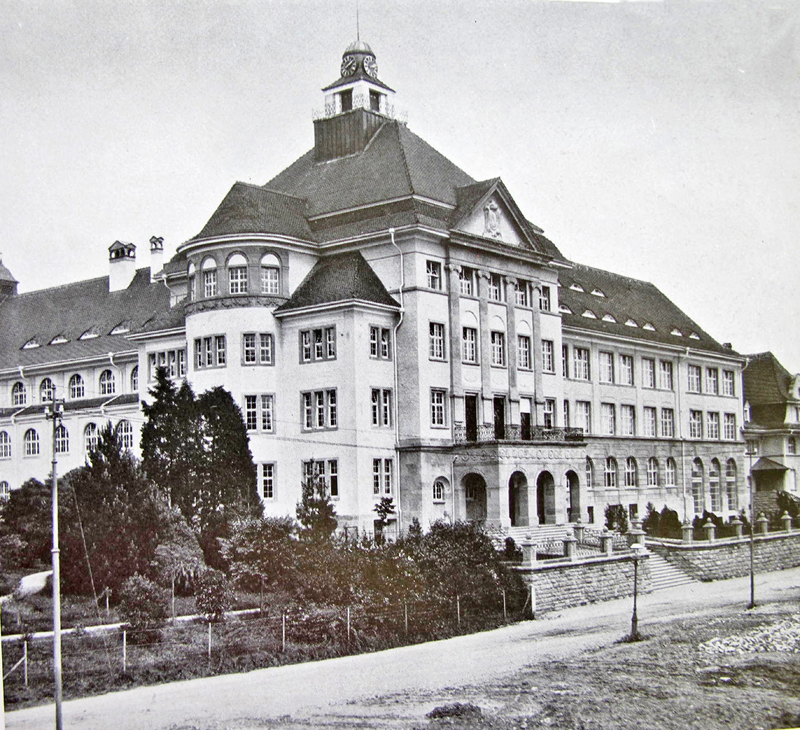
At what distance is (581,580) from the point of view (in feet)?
105

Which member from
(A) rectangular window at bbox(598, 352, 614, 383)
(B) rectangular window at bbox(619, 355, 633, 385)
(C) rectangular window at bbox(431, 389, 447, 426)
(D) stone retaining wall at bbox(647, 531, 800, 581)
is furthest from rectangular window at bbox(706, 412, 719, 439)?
(C) rectangular window at bbox(431, 389, 447, 426)

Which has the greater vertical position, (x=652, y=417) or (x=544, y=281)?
(x=544, y=281)

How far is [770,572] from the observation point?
40469mm

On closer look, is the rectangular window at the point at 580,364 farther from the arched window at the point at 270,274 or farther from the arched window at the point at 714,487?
the arched window at the point at 270,274

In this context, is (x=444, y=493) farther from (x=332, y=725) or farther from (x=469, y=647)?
(x=332, y=725)

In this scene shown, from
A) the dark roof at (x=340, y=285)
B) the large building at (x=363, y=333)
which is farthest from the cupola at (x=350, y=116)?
the dark roof at (x=340, y=285)

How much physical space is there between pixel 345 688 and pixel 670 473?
34810 millimetres

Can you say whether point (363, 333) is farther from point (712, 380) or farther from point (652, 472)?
point (712, 380)

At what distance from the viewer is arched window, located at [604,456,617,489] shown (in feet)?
157

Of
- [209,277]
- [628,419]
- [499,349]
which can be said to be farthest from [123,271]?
[628,419]

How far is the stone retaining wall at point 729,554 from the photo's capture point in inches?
→ 1480

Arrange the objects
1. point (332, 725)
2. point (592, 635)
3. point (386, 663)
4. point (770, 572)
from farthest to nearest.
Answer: point (770, 572) → point (592, 635) → point (386, 663) → point (332, 725)

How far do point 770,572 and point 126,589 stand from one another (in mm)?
25775

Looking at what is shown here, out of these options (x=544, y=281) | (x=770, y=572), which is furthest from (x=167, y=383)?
(x=770, y=572)
